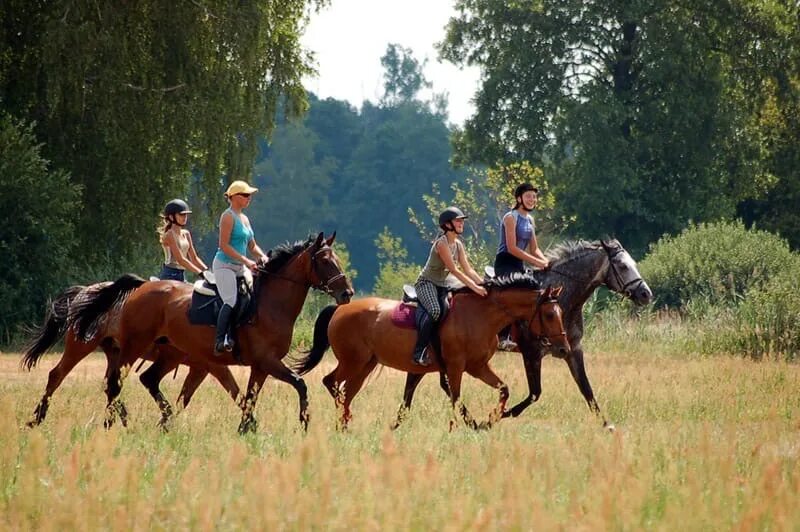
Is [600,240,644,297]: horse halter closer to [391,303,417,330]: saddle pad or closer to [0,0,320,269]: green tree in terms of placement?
[391,303,417,330]: saddle pad

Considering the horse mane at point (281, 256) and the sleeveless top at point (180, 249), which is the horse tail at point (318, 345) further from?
the sleeveless top at point (180, 249)

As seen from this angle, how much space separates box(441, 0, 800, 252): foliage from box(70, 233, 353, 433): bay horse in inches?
1501

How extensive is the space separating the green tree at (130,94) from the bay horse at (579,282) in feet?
50.4

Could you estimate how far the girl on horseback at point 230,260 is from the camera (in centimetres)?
1361

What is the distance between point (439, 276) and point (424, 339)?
0.61 meters

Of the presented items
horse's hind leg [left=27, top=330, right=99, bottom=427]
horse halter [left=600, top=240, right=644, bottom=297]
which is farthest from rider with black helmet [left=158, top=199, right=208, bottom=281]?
horse halter [left=600, top=240, right=644, bottom=297]

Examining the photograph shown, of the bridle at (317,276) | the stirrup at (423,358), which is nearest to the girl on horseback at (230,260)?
the bridle at (317,276)

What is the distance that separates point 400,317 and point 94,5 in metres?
17.1

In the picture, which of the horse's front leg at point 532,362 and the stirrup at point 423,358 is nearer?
the stirrup at point 423,358

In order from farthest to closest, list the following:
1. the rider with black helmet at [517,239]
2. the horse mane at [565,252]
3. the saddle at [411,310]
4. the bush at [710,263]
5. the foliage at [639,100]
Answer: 1. the foliage at [639,100]
2. the bush at [710,263]
3. the horse mane at [565,252]
4. the rider with black helmet at [517,239]
5. the saddle at [411,310]

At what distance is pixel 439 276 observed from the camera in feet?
45.2

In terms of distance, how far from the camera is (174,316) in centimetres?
1427

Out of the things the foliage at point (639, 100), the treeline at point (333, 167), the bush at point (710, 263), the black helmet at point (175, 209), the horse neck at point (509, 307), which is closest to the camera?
the horse neck at point (509, 307)

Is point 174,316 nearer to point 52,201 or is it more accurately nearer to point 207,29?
point 52,201
